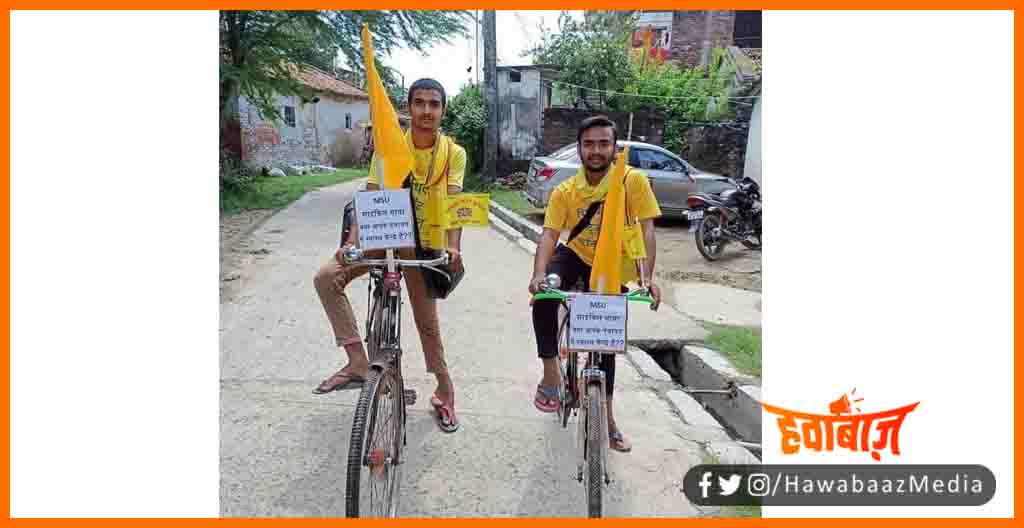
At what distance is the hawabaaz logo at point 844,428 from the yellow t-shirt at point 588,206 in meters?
1.12

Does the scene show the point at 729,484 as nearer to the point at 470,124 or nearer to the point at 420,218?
the point at 420,218

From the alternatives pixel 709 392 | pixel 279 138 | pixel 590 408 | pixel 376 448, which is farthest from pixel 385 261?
pixel 279 138

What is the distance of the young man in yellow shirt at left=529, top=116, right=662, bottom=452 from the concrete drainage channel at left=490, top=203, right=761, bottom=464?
585mm

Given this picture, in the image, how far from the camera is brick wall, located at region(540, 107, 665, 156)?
49.5 ft

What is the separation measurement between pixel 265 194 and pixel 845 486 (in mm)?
13604

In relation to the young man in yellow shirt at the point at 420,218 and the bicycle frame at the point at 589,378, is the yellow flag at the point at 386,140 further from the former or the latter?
the bicycle frame at the point at 589,378

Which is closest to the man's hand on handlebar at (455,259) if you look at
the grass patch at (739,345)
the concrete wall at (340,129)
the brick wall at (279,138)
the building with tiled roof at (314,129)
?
the grass patch at (739,345)

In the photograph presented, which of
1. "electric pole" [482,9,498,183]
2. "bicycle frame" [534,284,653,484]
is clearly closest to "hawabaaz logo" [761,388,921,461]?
"bicycle frame" [534,284,653,484]

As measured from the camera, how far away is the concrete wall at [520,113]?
15859 mm

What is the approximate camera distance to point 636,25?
2128 centimetres

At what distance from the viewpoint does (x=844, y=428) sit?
3.07 meters

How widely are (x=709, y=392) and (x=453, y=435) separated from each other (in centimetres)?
165

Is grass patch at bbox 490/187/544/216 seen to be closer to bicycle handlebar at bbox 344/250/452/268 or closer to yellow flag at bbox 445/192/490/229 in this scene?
yellow flag at bbox 445/192/490/229

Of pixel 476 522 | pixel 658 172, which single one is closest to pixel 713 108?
pixel 658 172
